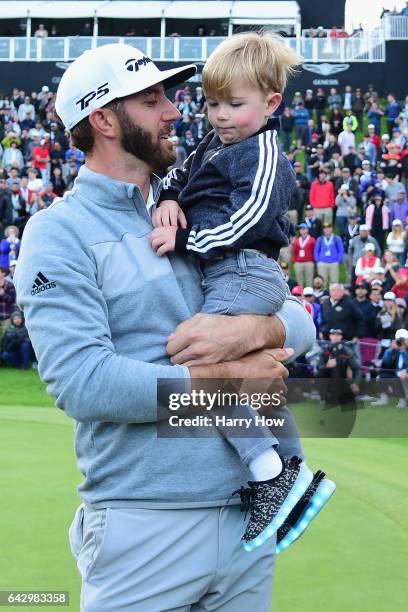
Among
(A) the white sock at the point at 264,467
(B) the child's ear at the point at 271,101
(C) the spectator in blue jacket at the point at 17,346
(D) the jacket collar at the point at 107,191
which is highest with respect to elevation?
(B) the child's ear at the point at 271,101

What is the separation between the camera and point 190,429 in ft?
9.09

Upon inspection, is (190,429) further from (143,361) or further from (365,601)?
(365,601)

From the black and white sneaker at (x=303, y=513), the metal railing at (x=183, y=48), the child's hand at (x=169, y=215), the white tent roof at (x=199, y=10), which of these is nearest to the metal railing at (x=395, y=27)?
the metal railing at (x=183, y=48)

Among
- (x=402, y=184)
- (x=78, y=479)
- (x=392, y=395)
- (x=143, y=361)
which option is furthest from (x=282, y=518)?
(x=402, y=184)

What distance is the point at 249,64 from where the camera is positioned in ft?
10.7

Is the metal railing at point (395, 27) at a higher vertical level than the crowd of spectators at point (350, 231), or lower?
higher

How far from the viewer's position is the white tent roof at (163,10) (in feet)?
147

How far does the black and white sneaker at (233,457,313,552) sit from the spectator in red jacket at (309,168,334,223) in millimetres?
18049

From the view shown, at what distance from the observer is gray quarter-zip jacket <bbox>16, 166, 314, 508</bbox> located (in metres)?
2.62

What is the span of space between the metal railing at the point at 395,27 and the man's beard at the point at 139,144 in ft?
118

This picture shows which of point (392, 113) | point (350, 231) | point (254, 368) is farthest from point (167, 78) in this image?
point (392, 113)

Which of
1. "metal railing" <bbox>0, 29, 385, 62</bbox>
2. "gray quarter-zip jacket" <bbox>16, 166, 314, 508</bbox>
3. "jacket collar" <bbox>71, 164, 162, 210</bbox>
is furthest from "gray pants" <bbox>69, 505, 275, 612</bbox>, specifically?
"metal railing" <bbox>0, 29, 385, 62</bbox>

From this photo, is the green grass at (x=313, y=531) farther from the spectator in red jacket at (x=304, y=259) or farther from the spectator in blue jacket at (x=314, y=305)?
the spectator in red jacket at (x=304, y=259)

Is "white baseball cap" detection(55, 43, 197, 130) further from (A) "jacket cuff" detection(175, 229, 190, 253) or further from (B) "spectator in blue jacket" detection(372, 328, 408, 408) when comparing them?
(B) "spectator in blue jacket" detection(372, 328, 408, 408)
